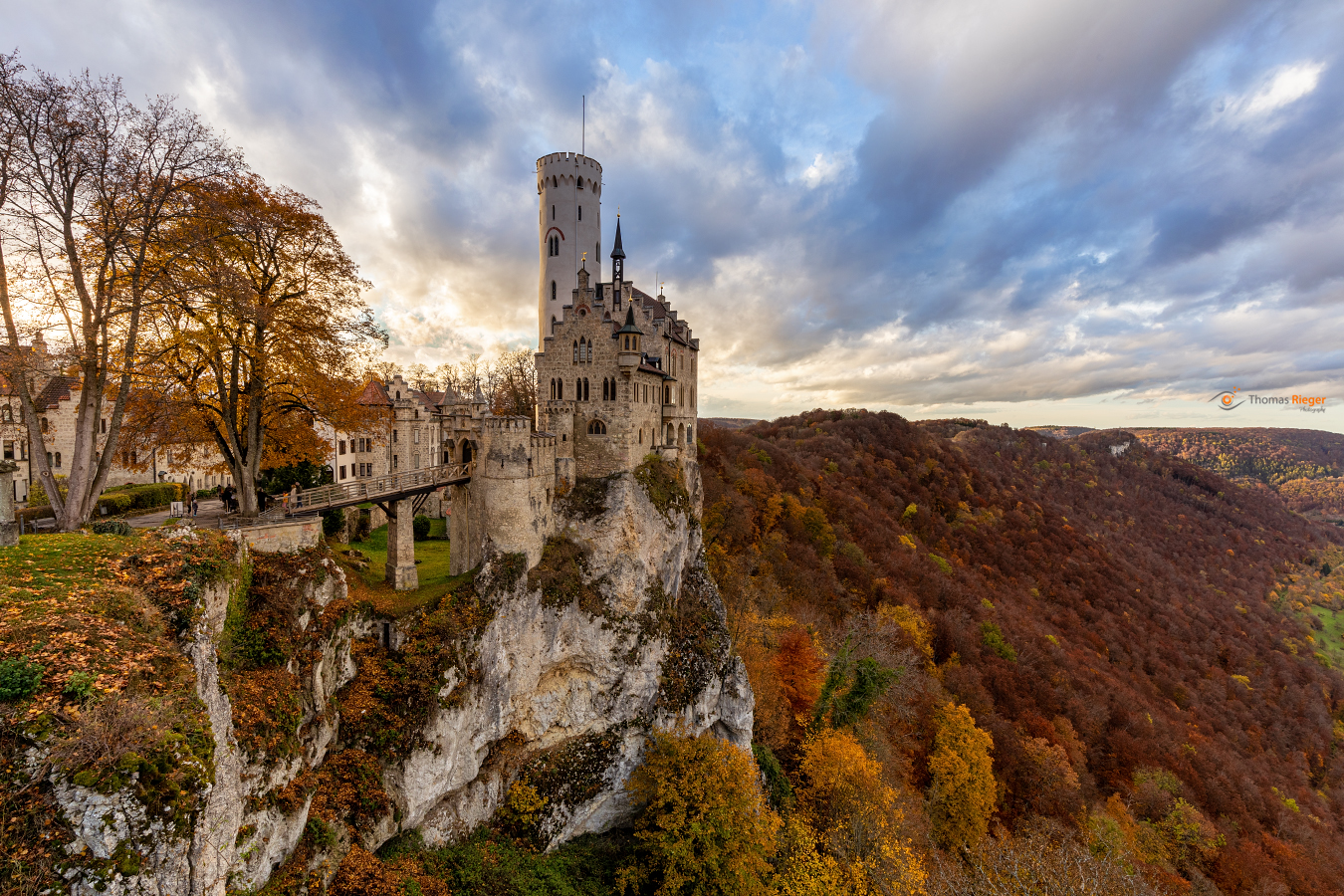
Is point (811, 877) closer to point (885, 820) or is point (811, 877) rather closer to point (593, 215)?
point (885, 820)

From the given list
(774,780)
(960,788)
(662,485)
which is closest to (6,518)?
(662,485)

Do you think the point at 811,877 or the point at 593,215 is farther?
the point at 593,215

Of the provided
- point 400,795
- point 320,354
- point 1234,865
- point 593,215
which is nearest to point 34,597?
point 320,354

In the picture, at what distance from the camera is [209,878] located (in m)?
9.66

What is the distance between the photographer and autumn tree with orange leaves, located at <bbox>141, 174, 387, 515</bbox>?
16641 mm

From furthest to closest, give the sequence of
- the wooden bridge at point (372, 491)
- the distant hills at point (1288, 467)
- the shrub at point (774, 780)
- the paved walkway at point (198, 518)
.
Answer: the distant hills at point (1288, 467)
the shrub at point (774, 780)
the paved walkway at point (198, 518)
the wooden bridge at point (372, 491)

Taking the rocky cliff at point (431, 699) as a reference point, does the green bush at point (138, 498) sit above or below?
above

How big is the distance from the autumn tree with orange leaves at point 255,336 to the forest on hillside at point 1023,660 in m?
30.2

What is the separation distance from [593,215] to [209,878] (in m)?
32.9

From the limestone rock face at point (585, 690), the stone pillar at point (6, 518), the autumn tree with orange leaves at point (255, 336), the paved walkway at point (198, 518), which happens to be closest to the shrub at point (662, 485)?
the limestone rock face at point (585, 690)

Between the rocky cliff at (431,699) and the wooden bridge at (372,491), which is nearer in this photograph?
the rocky cliff at (431,699)

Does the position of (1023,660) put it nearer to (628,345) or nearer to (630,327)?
(628,345)

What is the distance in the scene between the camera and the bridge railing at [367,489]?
19.4 meters

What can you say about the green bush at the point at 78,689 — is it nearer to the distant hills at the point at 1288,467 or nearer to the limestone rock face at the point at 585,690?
the limestone rock face at the point at 585,690
